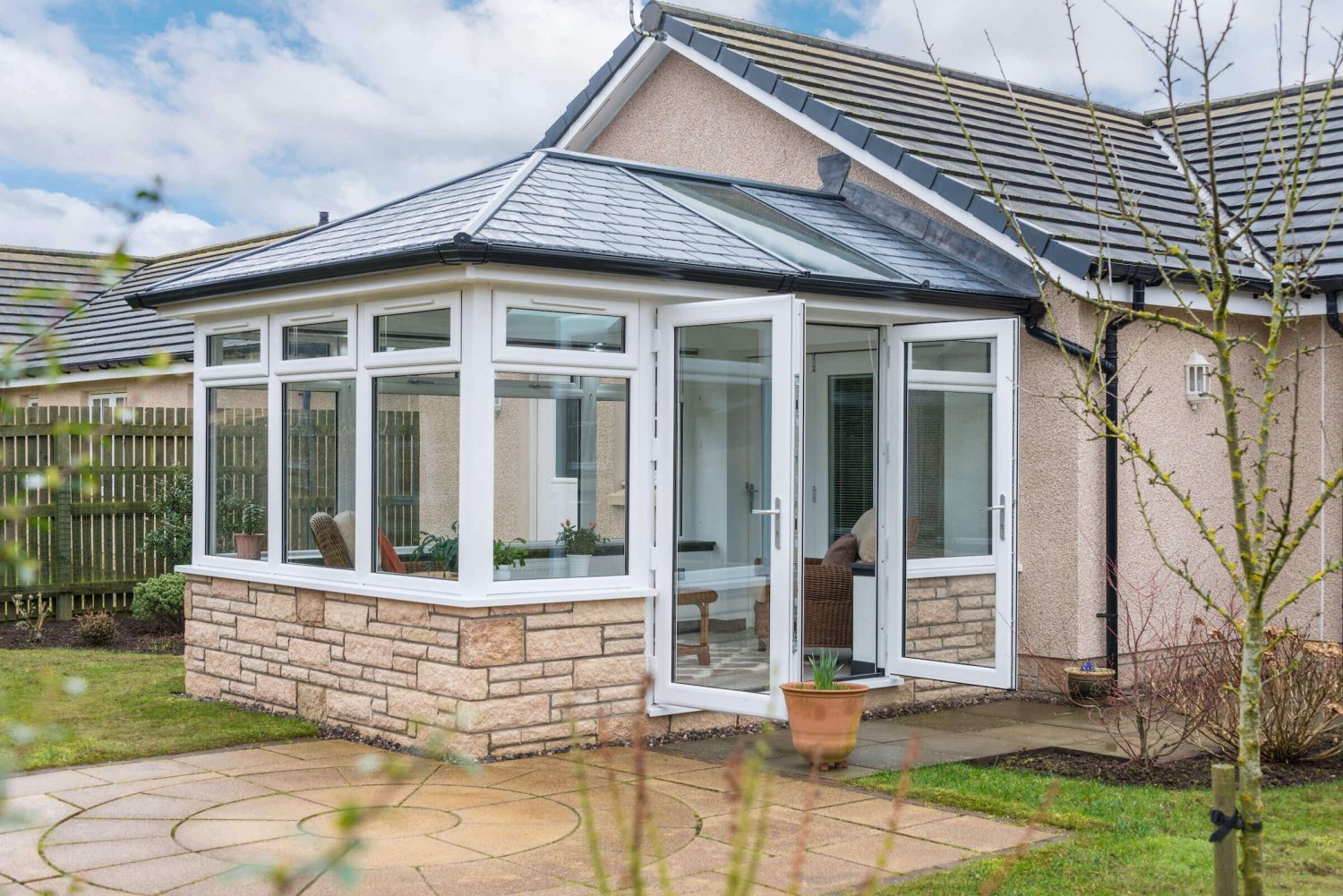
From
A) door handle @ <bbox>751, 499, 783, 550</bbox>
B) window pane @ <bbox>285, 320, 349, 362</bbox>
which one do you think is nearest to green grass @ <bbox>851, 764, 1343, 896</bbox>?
door handle @ <bbox>751, 499, 783, 550</bbox>

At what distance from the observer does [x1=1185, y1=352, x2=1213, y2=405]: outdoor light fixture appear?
433 inches

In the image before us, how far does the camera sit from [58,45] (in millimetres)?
28438

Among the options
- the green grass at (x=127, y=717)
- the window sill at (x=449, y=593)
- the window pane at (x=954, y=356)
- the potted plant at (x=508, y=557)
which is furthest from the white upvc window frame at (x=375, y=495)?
the window pane at (x=954, y=356)

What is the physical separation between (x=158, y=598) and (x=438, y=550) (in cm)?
645

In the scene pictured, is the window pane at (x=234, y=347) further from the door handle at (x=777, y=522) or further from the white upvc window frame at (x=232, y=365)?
the door handle at (x=777, y=522)

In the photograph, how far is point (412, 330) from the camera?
8.66 metres

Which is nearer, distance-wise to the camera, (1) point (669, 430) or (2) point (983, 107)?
(1) point (669, 430)

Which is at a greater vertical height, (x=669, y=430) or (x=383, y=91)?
(x=383, y=91)

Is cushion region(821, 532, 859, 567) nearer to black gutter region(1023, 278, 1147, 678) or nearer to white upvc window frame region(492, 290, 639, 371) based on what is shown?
black gutter region(1023, 278, 1147, 678)

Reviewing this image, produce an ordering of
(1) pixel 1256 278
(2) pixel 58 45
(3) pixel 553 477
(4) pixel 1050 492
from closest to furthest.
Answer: (3) pixel 553 477 → (4) pixel 1050 492 → (1) pixel 1256 278 → (2) pixel 58 45

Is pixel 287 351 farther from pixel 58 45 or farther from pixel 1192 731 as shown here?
pixel 58 45

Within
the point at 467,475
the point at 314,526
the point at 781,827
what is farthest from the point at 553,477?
the point at 781,827

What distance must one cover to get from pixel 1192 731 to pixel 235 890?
16.9ft

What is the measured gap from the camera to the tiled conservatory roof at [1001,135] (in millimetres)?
11086
